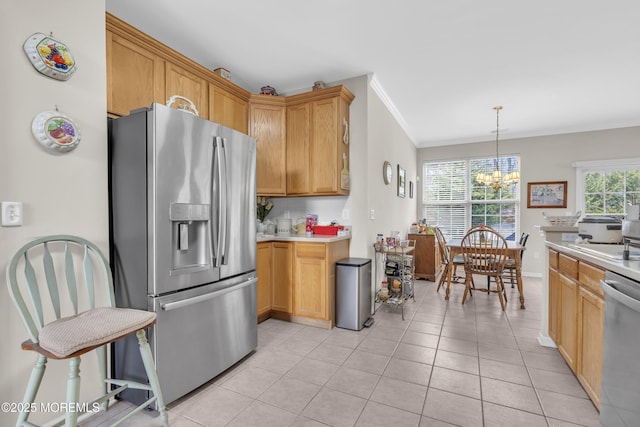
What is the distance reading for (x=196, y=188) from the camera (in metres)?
1.89

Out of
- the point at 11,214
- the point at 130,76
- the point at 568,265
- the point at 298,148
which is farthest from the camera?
the point at 298,148

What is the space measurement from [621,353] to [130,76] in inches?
130

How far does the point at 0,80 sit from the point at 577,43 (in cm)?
417

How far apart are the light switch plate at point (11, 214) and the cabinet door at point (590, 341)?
2.95 metres

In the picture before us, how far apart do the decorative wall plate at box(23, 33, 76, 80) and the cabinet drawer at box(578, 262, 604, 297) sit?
9.93 feet

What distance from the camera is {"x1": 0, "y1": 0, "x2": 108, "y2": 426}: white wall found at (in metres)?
1.42

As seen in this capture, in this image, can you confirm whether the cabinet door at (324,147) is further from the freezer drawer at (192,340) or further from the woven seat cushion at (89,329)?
the woven seat cushion at (89,329)

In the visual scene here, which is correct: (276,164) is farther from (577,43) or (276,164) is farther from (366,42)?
(577,43)

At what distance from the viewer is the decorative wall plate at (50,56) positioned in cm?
148

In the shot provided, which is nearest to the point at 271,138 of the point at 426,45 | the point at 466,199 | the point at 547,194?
the point at 426,45

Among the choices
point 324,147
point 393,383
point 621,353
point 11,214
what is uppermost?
point 324,147

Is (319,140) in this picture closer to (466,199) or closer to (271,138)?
(271,138)

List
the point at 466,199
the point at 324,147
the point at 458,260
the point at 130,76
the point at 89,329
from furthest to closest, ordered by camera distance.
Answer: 1. the point at 466,199
2. the point at 458,260
3. the point at 324,147
4. the point at 130,76
5. the point at 89,329

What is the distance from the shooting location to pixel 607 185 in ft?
17.2
